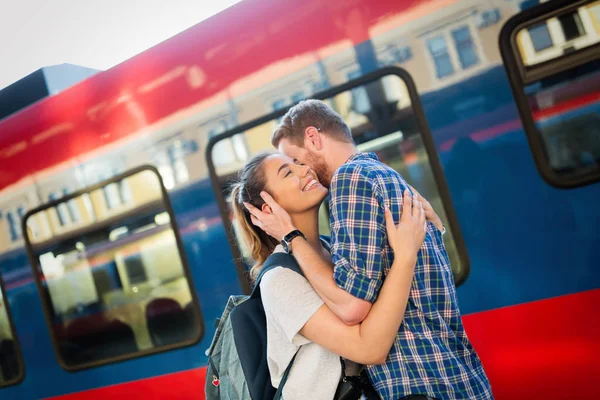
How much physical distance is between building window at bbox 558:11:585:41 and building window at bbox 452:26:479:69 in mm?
352

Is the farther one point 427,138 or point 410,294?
point 427,138

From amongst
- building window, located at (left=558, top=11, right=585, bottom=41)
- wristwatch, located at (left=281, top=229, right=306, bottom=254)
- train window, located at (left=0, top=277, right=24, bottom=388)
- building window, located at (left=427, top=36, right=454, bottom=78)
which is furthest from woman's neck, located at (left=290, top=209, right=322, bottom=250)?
train window, located at (left=0, top=277, right=24, bottom=388)

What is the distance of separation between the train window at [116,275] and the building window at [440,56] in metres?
1.70

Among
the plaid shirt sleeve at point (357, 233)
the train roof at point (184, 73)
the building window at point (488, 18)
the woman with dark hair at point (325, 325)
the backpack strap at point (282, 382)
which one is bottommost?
the backpack strap at point (282, 382)

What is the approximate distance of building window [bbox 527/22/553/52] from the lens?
2196 millimetres

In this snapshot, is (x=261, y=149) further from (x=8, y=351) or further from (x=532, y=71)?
(x=8, y=351)

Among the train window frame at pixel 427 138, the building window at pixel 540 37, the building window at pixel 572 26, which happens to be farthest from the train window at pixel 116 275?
the building window at pixel 572 26

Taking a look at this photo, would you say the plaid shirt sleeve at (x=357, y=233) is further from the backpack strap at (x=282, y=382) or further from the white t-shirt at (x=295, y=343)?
the backpack strap at (x=282, y=382)

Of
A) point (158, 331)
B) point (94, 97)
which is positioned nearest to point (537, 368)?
point (158, 331)

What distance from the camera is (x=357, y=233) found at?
4.51 ft

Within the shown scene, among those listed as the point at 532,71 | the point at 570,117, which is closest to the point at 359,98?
the point at 532,71

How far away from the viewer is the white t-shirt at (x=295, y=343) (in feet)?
4.59

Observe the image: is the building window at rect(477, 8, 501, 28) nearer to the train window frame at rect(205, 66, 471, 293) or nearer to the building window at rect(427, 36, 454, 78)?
the building window at rect(427, 36, 454, 78)

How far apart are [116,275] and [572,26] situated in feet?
9.25
